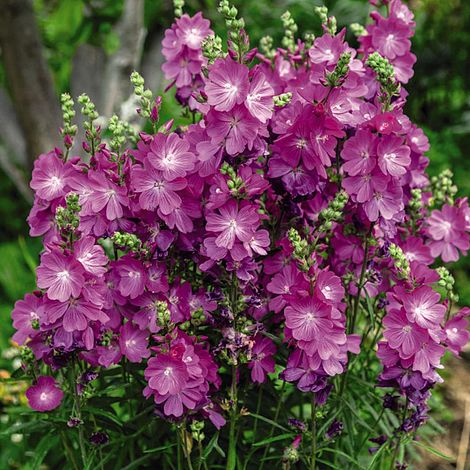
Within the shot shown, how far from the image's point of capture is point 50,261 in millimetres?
1705

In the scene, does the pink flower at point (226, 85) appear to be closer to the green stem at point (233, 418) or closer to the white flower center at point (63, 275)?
the white flower center at point (63, 275)

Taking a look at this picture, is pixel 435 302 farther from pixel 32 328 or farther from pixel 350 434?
pixel 32 328

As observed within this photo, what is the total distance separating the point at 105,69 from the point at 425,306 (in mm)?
2938

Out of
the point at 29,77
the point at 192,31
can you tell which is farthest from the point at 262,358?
the point at 29,77

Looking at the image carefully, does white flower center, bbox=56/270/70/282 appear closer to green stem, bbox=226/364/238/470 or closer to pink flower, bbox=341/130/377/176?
green stem, bbox=226/364/238/470

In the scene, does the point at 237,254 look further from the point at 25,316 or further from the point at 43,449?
the point at 43,449

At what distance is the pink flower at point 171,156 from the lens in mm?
1764

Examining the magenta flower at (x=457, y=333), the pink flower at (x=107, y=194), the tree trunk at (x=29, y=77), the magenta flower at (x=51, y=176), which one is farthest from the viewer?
the tree trunk at (x=29, y=77)

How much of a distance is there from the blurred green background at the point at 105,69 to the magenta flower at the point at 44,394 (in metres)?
1.48

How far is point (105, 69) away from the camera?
14.1 ft

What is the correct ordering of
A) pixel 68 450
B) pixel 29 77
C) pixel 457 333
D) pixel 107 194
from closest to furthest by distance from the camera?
1. pixel 107 194
2. pixel 457 333
3. pixel 68 450
4. pixel 29 77

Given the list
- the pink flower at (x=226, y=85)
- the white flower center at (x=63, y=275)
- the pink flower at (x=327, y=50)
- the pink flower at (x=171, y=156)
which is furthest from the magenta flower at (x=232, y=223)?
the pink flower at (x=327, y=50)

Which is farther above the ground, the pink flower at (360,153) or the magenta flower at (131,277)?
the pink flower at (360,153)

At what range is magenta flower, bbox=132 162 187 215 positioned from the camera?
176 centimetres
